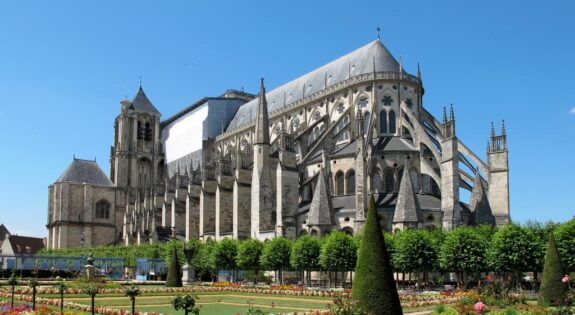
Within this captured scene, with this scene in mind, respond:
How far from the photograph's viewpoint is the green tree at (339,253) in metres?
38.0

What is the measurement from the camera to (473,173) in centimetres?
4688

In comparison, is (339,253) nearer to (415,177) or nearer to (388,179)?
(388,179)

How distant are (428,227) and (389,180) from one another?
664cm

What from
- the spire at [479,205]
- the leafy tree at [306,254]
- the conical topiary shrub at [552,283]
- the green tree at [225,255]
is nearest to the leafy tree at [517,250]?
the conical topiary shrub at [552,283]

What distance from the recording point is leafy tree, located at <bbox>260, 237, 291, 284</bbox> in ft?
138

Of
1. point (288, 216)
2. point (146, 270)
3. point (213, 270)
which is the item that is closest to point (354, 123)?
point (288, 216)

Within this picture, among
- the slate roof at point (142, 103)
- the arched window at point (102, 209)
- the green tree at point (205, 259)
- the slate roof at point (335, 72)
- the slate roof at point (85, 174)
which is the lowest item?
the green tree at point (205, 259)

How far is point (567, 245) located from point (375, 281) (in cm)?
2069

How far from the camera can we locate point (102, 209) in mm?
88062

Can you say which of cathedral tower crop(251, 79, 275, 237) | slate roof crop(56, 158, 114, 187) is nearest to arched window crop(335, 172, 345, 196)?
cathedral tower crop(251, 79, 275, 237)

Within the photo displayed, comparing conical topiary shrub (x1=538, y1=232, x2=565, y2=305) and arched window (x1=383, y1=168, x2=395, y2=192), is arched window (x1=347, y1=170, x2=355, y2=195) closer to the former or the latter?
arched window (x1=383, y1=168, x2=395, y2=192)

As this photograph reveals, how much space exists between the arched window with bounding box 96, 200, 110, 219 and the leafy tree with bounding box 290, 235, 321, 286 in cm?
5367

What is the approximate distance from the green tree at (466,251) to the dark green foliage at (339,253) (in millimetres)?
5615

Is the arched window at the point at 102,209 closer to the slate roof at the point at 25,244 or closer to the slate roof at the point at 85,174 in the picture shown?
the slate roof at the point at 85,174
